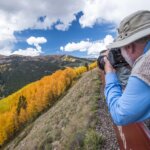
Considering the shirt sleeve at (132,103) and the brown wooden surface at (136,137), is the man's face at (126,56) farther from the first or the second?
the brown wooden surface at (136,137)

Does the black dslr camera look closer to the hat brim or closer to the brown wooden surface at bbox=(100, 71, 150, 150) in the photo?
the hat brim

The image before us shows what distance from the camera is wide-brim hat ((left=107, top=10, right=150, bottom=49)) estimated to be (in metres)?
2.43

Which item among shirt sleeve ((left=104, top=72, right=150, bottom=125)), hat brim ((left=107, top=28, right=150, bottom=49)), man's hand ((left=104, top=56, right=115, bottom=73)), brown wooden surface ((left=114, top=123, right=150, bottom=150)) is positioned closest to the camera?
shirt sleeve ((left=104, top=72, right=150, bottom=125))

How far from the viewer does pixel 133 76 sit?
224 cm

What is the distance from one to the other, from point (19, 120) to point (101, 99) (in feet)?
226

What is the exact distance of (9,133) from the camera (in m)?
83.8

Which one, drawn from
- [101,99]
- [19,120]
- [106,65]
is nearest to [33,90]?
[19,120]

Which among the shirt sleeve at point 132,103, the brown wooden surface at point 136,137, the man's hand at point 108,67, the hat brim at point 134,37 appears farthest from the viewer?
the man's hand at point 108,67

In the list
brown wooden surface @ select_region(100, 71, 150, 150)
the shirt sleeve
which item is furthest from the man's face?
brown wooden surface @ select_region(100, 71, 150, 150)

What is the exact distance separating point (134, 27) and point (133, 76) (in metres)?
0.46

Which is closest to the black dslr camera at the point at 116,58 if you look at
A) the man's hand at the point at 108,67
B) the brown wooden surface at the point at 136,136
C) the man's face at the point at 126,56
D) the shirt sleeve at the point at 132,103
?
the man's hand at the point at 108,67

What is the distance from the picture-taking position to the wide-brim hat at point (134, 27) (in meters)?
2.43

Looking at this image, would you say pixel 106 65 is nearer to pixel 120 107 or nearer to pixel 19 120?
pixel 120 107

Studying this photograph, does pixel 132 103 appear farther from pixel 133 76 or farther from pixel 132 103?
pixel 133 76
